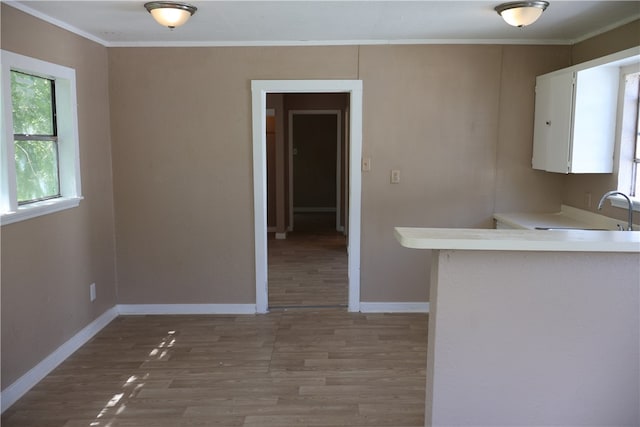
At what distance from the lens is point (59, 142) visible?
357cm

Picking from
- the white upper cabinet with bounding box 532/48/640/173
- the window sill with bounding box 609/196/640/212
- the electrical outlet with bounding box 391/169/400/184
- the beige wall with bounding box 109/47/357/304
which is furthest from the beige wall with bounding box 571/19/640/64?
the beige wall with bounding box 109/47/357/304

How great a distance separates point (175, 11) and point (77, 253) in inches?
73.4

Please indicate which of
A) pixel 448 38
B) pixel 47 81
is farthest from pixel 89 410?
pixel 448 38

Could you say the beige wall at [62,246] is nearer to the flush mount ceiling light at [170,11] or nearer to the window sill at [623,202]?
the flush mount ceiling light at [170,11]

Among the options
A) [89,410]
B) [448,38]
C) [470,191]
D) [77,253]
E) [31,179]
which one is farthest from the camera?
[470,191]

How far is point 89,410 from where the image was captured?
9.30 ft

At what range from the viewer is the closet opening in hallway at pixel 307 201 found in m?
5.27

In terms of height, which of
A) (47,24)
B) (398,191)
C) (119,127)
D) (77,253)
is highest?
(47,24)

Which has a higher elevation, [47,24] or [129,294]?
[47,24]

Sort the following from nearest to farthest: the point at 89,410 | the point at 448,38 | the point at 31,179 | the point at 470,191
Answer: the point at 89,410 < the point at 31,179 < the point at 448,38 < the point at 470,191

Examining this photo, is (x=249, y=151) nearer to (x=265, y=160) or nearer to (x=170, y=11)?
(x=265, y=160)

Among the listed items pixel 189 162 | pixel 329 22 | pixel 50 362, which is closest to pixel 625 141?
pixel 329 22

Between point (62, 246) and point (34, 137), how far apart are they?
74 cm

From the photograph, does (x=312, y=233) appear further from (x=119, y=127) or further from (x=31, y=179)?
(x=31, y=179)
